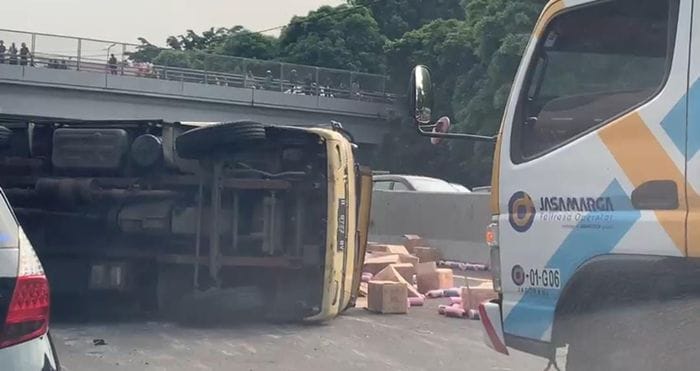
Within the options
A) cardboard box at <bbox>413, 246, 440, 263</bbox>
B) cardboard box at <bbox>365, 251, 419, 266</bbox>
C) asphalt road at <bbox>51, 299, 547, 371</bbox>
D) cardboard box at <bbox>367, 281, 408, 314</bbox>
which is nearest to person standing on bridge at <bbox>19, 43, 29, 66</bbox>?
cardboard box at <bbox>413, 246, 440, 263</bbox>

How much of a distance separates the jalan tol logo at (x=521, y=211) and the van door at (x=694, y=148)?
103cm

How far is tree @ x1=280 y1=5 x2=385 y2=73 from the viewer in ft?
204

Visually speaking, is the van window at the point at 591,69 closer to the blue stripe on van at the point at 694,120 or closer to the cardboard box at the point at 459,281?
the blue stripe on van at the point at 694,120

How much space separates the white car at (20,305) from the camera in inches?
175

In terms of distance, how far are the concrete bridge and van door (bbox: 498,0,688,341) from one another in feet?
119

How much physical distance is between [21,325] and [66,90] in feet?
128

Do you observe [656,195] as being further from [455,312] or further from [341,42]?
[341,42]

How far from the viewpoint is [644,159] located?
4887mm

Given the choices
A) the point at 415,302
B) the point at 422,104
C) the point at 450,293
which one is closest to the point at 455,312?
the point at 415,302

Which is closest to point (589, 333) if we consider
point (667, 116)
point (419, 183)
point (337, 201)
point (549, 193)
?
point (549, 193)

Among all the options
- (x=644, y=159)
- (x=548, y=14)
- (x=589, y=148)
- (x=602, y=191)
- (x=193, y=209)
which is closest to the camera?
(x=644, y=159)

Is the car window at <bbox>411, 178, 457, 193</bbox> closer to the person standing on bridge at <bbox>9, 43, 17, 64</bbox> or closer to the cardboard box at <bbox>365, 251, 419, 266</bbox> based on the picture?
the cardboard box at <bbox>365, 251, 419, 266</bbox>

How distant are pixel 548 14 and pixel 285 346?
4.85 m

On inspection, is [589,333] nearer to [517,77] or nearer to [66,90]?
[517,77]
